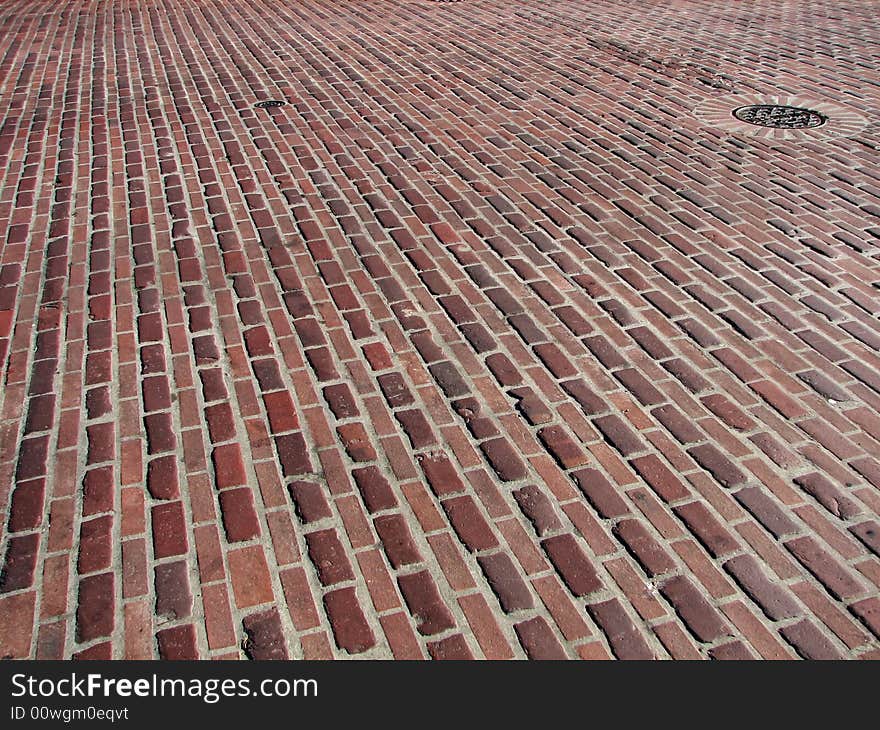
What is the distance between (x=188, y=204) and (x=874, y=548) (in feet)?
15.4

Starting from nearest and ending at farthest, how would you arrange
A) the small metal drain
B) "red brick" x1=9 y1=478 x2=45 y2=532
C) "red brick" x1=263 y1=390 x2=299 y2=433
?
"red brick" x1=9 y1=478 x2=45 y2=532
"red brick" x1=263 y1=390 x2=299 y2=433
the small metal drain

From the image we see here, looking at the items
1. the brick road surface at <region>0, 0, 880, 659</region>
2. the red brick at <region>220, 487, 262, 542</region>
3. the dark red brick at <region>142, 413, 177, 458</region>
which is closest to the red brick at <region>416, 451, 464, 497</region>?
the brick road surface at <region>0, 0, 880, 659</region>

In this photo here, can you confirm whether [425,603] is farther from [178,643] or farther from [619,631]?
[178,643]

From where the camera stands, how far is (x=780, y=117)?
23.7 ft

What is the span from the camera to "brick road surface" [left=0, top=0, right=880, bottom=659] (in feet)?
9.09

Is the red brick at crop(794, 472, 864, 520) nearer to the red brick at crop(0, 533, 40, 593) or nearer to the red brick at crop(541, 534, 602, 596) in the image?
the red brick at crop(541, 534, 602, 596)

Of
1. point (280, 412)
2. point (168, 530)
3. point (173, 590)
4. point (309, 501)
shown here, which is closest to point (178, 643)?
point (173, 590)

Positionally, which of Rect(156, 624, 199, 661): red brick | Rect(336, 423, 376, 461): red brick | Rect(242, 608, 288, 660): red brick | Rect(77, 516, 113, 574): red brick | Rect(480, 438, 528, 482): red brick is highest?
Rect(336, 423, 376, 461): red brick

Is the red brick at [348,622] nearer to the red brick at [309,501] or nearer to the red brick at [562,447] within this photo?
the red brick at [309,501]

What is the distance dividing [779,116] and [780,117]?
29 mm

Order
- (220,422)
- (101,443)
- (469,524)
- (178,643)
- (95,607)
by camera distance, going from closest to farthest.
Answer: (178,643), (95,607), (469,524), (101,443), (220,422)

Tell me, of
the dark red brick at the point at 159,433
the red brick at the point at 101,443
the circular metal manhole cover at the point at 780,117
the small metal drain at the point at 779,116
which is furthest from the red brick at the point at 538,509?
the small metal drain at the point at 779,116

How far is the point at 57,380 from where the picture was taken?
12.5ft
